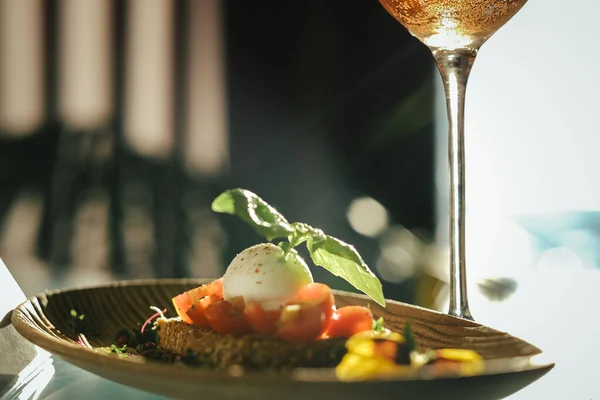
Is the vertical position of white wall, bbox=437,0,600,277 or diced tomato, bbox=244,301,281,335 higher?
white wall, bbox=437,0,600,277

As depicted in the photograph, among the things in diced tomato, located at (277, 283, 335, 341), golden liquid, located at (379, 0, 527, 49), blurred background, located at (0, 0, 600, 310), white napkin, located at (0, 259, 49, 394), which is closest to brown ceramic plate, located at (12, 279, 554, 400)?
white napkin, located at (0, 259, 49, 394)

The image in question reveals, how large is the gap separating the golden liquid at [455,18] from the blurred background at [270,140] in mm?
2111

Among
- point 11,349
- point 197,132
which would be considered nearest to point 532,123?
point 197,132

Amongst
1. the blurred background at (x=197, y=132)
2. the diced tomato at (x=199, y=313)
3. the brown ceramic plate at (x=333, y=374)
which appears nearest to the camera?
the brown ceramic plate at (x=333, y=374)

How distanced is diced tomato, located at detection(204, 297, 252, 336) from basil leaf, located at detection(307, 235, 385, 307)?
0.37 feet

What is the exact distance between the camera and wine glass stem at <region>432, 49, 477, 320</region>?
0.89m

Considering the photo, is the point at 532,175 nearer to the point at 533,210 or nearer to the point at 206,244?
the point at 533,210

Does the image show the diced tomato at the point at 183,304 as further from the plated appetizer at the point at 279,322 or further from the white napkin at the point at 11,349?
the white napkin at the point at 11,349

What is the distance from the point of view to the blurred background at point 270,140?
9.94ft

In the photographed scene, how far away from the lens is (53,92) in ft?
9.86

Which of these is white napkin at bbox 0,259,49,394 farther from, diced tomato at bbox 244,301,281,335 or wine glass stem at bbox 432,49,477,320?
wine glass stem at bbox 432,49,477,320

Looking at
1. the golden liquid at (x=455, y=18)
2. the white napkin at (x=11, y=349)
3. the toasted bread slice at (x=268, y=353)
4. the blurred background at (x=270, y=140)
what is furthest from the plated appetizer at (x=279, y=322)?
the blurred background at (x=270, y=140)

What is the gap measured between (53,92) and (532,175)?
2.08 meters

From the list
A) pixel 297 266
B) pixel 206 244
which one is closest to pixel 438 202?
pixel 206 244
